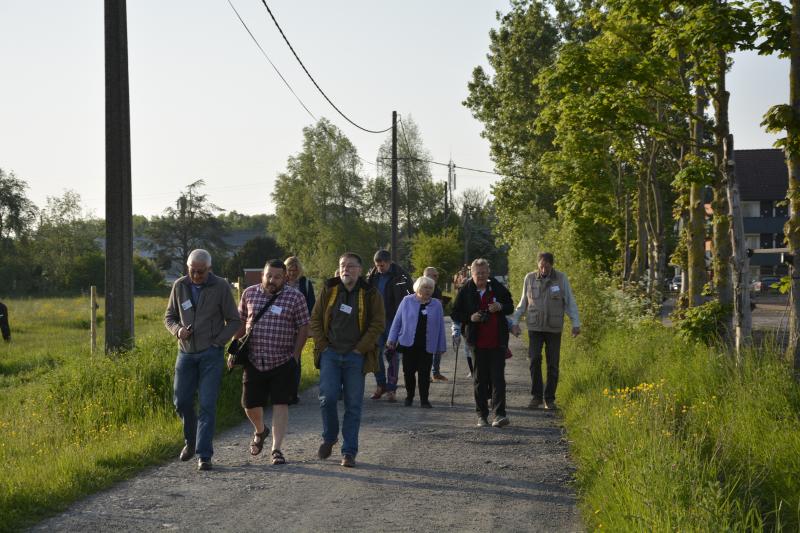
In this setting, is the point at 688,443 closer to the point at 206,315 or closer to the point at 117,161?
the point at 206,315

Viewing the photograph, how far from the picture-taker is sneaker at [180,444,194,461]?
8.88 m

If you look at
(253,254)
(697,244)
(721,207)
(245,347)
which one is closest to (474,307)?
(245,347)

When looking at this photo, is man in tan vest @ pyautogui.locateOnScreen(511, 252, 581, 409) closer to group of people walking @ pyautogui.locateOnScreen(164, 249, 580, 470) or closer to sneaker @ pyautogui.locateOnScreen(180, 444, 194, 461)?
group of people walking @ pyautogui.locateOnScreen(164, 249, 580, 470)

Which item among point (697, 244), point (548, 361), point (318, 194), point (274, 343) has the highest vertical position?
point (318, 194)

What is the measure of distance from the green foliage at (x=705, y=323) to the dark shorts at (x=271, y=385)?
23.0 ft

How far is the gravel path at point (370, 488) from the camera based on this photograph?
6766 millimetres

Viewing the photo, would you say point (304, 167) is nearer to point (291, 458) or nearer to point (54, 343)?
point (54, 343)

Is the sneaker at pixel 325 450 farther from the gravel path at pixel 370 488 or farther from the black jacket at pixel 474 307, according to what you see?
the black jacket at pixel 474 307

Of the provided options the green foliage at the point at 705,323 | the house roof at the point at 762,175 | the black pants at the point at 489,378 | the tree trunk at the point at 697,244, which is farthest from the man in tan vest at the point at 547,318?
the house roof at the point at 762,175

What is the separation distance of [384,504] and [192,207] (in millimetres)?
101988

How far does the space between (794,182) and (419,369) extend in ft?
16.8

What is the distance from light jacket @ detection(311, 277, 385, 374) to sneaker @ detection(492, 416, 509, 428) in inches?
92.0

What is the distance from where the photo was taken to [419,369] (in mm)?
13000

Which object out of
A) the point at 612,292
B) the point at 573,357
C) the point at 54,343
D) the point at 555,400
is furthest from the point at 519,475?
the point at 54,343
